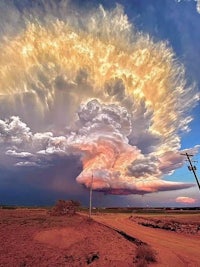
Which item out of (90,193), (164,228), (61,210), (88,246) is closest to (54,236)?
(88,246)

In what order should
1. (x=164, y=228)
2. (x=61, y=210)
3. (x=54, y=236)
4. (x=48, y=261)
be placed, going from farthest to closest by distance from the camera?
(x=61, y=210)
(x=164, y=228)
(x=54, y=236)
(x=48, y=261)

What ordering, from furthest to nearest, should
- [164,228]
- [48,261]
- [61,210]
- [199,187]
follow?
[61,210] < [164,228] < [199,187] < [48,261]

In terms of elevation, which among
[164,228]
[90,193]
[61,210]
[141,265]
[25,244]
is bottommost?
[141,265]

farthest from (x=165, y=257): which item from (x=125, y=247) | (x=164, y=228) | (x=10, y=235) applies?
(x=164, y=228)

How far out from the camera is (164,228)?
148 feet

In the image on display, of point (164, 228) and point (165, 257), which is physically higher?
point (164, 228)

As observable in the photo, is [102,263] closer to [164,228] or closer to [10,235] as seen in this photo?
[10,235]

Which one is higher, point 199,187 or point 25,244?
point 199,187

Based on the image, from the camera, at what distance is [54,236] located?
2550cm

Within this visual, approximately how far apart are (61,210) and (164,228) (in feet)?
79.0

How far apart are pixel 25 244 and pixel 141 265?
976 centimetres

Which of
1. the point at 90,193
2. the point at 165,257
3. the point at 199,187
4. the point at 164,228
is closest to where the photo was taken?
the point at 165,257

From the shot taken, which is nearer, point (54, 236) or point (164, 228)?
point (54, 236)

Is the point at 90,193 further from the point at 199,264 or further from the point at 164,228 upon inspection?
the point at 199,264
